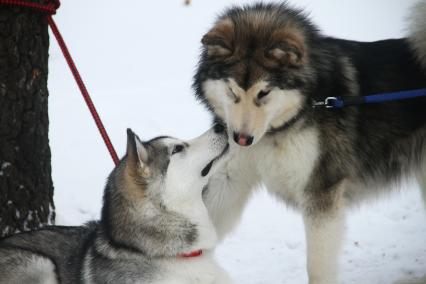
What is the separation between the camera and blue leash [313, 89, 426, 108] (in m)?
3.42

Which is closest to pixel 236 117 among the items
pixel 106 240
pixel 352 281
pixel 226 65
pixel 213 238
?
pixel 226 65

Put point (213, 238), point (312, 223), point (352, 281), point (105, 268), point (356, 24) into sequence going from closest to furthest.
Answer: point (105, 268)
point (213, 238)
point (312, 223)
point (352, 281)
point (356, 24)

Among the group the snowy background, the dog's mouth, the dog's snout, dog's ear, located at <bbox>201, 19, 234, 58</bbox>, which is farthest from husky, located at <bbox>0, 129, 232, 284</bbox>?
the snowy background

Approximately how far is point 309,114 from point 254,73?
48cm

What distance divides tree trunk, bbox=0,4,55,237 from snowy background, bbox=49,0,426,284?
0.78 meters

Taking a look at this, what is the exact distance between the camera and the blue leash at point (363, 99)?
342cm

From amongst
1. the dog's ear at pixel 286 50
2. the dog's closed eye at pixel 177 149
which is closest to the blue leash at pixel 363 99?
the dog's ear at pixel 286 50

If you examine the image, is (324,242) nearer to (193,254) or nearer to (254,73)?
(193,254)

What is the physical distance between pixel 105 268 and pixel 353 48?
229 centimetres

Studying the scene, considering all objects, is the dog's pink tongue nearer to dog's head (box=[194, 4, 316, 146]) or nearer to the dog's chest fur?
dog's head (box=[194, 4, 316, 146])

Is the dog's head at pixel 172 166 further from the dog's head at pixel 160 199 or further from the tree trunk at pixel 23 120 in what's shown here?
the tree trunk at pixel 23 120

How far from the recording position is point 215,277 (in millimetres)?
3275

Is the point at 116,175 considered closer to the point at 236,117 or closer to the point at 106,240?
the point at 106,240

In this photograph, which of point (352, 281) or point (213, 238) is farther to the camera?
point (352, 281)
